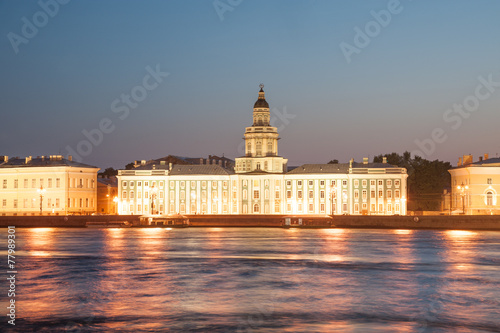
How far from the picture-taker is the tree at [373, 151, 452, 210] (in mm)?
103875

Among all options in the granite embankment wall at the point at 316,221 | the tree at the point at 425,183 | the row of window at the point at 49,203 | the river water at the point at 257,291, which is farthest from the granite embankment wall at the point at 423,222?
the row of window at the point at 49,203

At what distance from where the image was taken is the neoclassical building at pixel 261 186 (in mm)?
102250

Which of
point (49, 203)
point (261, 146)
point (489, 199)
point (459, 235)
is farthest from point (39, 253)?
point (261, 146)

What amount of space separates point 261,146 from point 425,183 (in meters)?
22.3

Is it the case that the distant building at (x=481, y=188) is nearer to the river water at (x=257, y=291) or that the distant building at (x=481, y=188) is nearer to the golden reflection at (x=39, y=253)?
the river water at (x=257, y=291)

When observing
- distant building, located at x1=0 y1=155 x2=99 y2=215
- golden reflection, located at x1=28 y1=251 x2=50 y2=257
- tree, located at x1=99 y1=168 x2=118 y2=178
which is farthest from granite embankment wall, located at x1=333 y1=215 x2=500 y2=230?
tree, located at x1=99 y1=168 x2=118 y2=178

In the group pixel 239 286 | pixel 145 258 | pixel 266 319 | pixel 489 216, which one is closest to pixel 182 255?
pixel 145 258

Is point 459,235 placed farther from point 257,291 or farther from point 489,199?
point 257,291

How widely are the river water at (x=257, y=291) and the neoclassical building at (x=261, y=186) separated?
56592 millimetres

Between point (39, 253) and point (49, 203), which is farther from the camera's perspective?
point (49, 203)

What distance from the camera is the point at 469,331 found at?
65.4 ft

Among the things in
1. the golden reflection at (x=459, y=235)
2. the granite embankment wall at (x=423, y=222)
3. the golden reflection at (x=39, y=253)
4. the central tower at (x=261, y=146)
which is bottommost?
the golden reflection at (x=39, y=253)

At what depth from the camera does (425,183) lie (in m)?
105

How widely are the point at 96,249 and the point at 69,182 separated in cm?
5587
